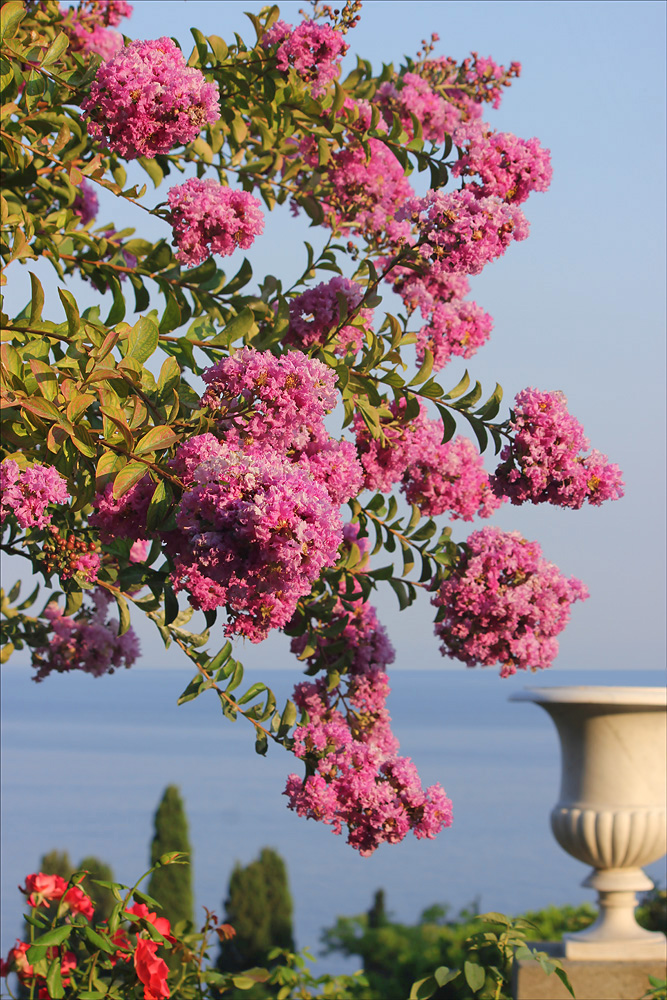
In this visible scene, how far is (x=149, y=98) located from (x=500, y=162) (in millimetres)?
1128

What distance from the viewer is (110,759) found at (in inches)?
3086

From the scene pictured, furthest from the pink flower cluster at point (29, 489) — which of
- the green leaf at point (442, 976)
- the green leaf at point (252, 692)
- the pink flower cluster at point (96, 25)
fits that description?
the pink flower cluster at point (96, 25)

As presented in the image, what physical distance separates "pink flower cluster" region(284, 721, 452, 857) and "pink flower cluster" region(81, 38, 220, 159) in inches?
74.5

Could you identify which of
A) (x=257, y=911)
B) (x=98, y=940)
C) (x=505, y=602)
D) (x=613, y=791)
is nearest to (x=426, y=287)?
(x=505, y=602)

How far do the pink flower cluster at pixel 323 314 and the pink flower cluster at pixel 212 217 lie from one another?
30cm

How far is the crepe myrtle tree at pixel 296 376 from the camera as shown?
7.74 feet

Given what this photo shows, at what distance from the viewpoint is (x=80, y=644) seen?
15.5ft

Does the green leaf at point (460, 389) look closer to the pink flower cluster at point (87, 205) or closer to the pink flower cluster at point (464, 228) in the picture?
the pink flower cluster at point (464, 228)

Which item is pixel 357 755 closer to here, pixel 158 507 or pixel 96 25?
pixel 158 507

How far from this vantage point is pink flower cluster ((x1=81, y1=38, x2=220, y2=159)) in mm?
2861

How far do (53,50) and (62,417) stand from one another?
1498 millimetres

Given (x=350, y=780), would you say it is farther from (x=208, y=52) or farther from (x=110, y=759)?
(x=110, y=759)

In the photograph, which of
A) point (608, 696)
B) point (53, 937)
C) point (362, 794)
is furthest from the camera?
point (608, 696)

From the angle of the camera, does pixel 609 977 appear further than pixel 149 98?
Yes
